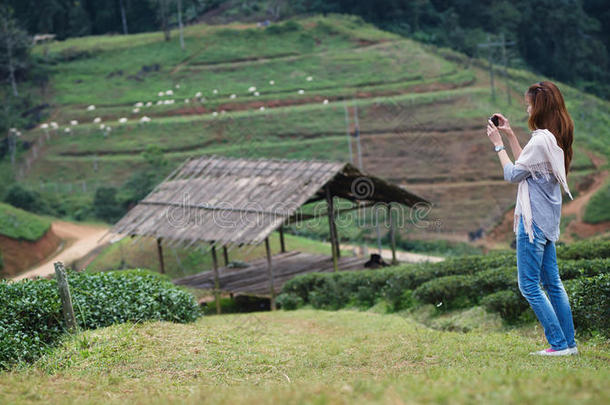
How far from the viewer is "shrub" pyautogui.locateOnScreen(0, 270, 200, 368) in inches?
257

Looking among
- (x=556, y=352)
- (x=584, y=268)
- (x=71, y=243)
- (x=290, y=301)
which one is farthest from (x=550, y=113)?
(x=71, y=243)

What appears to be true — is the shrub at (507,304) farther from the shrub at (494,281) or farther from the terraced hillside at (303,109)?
the terraced hillside at (303,109)

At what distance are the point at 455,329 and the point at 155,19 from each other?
5344cm

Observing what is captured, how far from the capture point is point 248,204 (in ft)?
50.3

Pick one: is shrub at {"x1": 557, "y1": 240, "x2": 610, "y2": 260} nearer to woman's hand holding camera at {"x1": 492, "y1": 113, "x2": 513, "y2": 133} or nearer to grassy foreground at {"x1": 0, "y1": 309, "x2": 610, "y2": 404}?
grassy foreground at {"x1": 0, "y1": 309, "x2": 610, "y2": 404}

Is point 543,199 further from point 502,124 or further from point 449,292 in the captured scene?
point 449,292

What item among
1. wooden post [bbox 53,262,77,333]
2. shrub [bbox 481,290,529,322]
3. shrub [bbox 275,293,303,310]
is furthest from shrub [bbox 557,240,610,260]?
wooden post [bbox 53,262,77,333]

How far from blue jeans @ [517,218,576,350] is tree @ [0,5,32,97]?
44.5 m

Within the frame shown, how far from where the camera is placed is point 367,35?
49.1 meters

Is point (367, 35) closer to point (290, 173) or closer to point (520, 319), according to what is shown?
point (290, 173)

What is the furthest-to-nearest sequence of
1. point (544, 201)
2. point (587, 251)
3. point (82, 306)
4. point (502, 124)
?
point (587, 251) < point (82, 306) < point (502, 124) < point (544, 201)

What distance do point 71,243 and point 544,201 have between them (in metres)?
23.4

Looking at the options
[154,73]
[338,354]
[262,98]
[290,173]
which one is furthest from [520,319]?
[154,73]

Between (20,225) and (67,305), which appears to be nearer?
(67,305)
